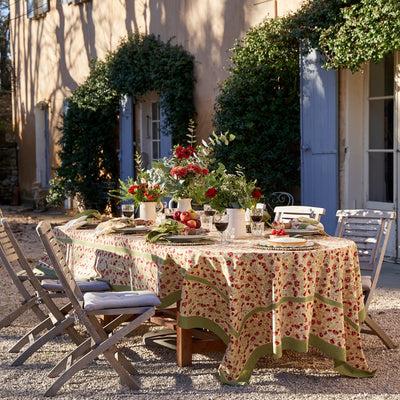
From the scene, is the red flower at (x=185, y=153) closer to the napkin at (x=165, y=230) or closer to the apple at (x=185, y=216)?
the apple at (x=185, y=216)

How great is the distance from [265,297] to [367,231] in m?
1.21

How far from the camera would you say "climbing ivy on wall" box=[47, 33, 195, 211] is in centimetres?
1021

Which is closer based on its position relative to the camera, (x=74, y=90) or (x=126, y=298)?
(x=126, y=298)

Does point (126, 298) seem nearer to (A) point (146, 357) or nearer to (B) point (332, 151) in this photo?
(A) point (146, 357)

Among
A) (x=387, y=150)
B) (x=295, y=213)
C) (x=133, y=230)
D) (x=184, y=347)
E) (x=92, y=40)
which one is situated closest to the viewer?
(x=184, y=347)

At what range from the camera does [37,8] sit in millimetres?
14625

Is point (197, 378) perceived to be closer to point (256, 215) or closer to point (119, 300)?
point (119, 300)

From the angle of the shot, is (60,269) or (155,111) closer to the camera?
(60,269)

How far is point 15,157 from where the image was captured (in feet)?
53.0

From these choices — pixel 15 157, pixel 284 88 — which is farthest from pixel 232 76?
pixel 15 157

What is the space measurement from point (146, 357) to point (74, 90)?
913 centimetres

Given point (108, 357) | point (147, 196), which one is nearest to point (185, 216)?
point (147, 196)

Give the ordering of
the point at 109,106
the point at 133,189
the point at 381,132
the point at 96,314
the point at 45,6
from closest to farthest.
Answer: the point at 96,314 < the point at 133,189 < the point at 381,132 < the point at 109,106 < the point at 45,6

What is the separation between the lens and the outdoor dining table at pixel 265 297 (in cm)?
368
